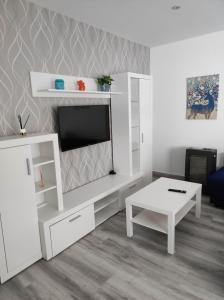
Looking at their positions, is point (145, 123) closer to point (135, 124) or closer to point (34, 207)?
point (135, 124)

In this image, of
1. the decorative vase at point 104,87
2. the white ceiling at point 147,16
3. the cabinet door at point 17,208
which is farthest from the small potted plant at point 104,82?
the cabinet door at point 17,208

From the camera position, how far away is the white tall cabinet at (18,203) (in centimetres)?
189

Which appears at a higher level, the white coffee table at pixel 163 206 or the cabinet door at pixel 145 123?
the cabinet door at pixel 145 123

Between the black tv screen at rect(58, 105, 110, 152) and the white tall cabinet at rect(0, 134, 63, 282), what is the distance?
441 millimetres

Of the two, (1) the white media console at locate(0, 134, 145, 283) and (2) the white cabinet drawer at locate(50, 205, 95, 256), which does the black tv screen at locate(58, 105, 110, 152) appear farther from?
(2) the white cabinet drawer at locate(50, 205, 95, 256)

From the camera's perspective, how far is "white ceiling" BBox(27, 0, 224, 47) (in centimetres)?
246

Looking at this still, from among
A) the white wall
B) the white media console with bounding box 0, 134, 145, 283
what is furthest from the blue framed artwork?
the white media console with bounding box 0, 134, 145, 283

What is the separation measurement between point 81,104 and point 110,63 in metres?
0.90

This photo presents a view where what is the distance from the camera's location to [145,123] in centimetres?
368

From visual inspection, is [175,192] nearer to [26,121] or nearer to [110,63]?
[26,121]

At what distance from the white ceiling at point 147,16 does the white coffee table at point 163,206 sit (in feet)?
6.92

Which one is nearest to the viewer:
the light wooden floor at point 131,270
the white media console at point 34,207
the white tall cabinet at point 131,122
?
the light wooden floor at point 131,270

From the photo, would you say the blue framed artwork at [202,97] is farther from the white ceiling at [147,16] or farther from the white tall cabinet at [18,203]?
the white tall cabinet at [18,203]

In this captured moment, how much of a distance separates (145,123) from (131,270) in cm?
226
